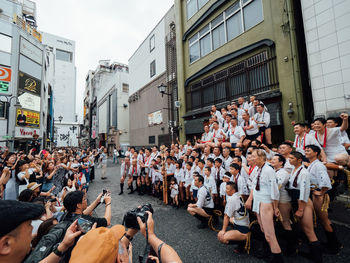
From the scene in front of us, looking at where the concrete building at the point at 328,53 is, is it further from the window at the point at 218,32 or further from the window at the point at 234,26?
the window at the point at 218,32

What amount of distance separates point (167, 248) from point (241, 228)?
8.70ft

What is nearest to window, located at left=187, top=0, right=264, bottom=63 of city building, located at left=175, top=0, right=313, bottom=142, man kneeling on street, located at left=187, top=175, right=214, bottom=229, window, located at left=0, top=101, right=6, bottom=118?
city building, located at left=175, top=0, right=313, bottom=142

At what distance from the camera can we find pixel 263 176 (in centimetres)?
338

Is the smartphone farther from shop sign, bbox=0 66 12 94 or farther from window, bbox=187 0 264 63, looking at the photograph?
shop sign, bbox=0 66 12 94

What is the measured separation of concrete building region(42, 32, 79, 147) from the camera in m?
65.2

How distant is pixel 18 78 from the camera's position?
18562 millimetres

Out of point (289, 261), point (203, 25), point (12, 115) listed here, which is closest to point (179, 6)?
point (203, 25)

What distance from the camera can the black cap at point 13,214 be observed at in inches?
42.9

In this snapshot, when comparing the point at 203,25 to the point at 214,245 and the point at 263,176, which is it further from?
the point at 214,245

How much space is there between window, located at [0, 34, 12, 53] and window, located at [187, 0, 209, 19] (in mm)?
19147

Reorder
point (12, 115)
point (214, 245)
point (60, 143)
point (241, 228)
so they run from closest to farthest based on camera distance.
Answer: point (241, 228), point (214, 245), point (12, 115), point (60, 143)

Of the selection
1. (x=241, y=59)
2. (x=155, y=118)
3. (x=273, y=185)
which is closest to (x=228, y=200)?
(x=273, y=185)

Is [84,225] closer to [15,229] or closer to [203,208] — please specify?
[15,229]

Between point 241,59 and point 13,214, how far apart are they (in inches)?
445
